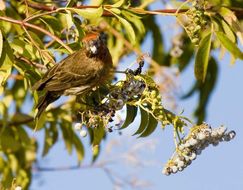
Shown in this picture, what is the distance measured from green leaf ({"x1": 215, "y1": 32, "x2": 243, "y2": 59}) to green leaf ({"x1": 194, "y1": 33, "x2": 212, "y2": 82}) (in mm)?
49

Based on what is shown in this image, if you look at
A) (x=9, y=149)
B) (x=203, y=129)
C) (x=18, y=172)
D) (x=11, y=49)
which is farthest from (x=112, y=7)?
(x=18, y=172)

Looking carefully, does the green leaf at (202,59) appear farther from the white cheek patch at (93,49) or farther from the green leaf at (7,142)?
the green leaf at (7,142)

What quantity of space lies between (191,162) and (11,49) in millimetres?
934

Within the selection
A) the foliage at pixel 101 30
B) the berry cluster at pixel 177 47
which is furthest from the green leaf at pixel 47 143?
the berry cluster at pixel 177 47

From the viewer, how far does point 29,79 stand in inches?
152

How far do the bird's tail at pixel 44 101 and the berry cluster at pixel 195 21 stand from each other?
2.53 feet

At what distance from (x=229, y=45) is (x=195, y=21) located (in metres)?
0.19

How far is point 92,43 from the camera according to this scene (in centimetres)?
419

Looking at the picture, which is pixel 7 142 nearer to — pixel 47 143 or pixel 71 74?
pixel 47 143

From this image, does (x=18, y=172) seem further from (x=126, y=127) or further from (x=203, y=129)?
(x=203, y=129)

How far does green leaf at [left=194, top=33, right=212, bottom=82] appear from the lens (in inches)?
142

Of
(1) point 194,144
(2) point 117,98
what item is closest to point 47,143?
(2) point 117,98

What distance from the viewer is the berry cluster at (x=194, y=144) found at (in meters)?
3.38

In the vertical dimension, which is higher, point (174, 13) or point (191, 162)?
point (174, 13)
